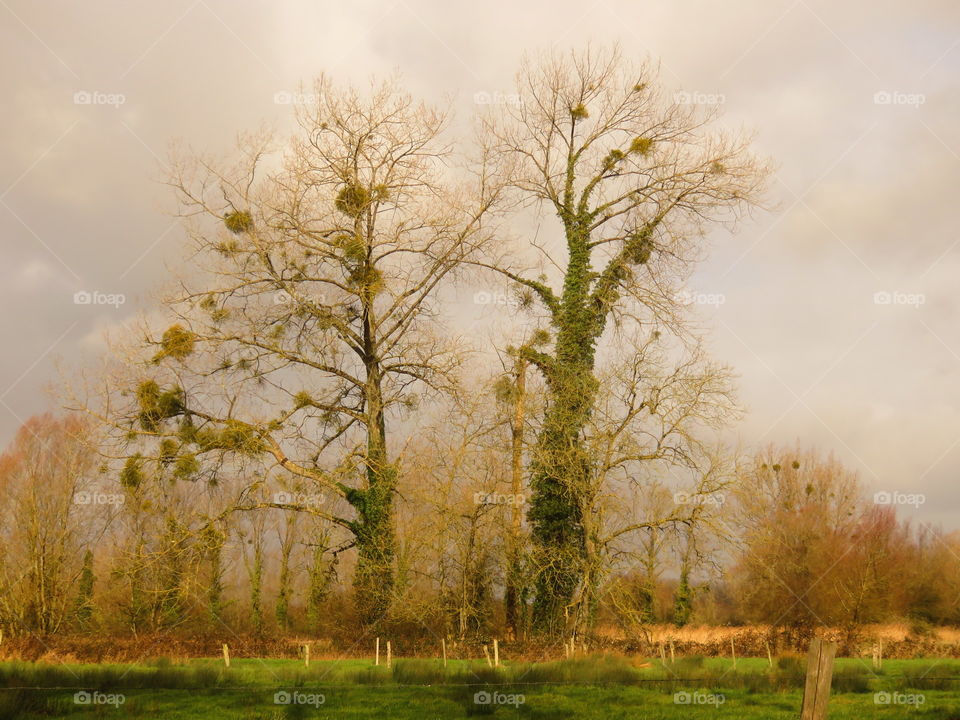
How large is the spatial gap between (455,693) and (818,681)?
713 cm

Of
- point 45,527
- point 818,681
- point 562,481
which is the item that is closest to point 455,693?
point 818,681

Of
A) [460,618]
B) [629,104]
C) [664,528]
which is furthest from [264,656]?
[629,104]

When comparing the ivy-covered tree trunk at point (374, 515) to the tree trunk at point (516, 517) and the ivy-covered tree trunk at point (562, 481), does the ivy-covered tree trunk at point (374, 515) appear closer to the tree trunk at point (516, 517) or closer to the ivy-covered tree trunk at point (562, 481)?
the tree trunk at point (516, 517)

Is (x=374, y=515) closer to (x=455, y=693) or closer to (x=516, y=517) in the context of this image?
(x=516, y=517)

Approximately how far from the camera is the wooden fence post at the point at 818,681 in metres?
7.41

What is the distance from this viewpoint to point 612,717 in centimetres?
1216

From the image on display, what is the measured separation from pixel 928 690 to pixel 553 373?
12.4m

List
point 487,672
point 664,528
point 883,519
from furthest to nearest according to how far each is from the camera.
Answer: point 883,519 < point 664,528 < point 487,672

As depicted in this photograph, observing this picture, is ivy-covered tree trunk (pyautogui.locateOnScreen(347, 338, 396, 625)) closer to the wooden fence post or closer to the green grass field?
the green grass field

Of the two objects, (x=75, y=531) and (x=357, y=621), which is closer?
(x=357, y=621)

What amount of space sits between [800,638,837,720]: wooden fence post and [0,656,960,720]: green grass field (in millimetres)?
5105

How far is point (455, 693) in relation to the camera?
1316 cm

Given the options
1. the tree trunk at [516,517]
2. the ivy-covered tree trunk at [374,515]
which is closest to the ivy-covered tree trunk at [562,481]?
the tree trunk at [516,517]

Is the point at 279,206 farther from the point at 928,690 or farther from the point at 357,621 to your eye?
A: the point at 928,690
